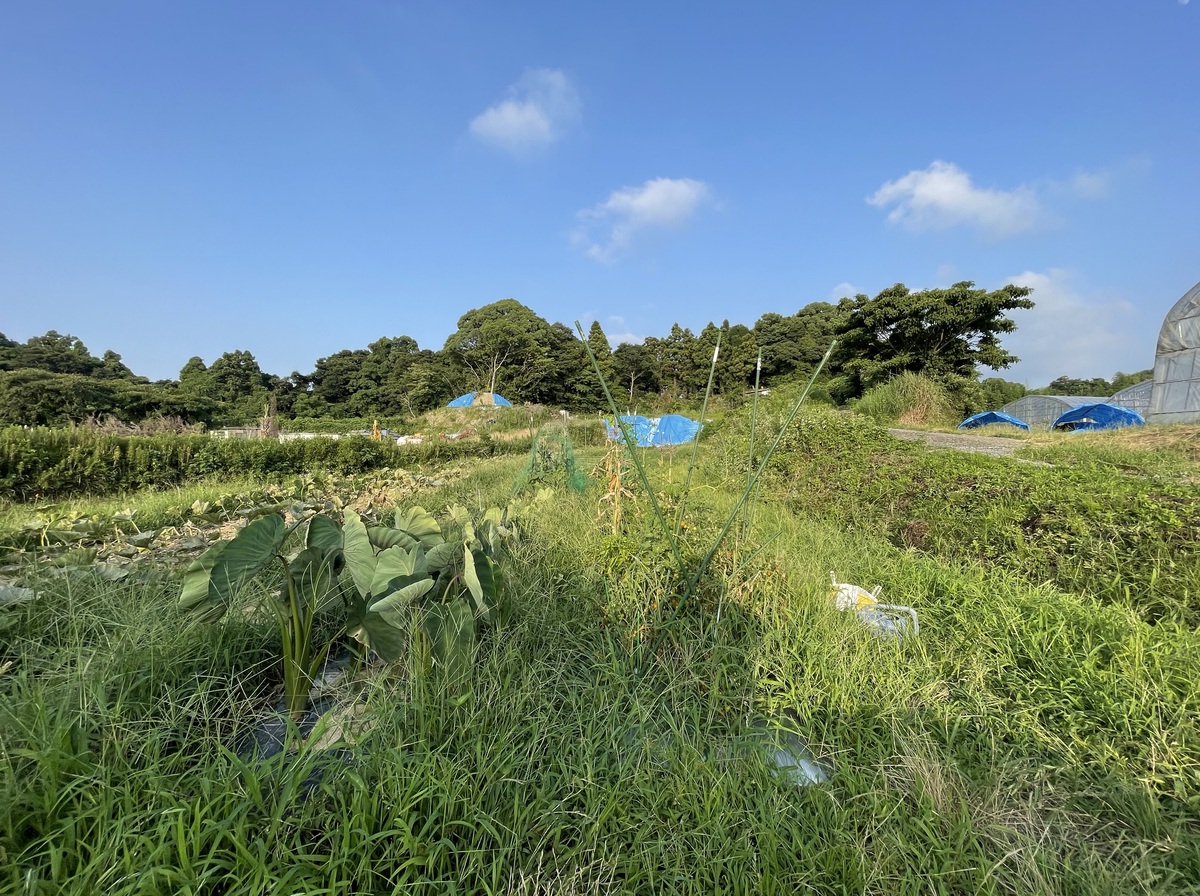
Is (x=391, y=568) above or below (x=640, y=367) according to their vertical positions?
below

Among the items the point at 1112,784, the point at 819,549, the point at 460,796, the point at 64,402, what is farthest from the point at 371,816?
the point at 64,402

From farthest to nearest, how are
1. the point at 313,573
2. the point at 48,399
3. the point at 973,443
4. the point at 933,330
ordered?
the point at 48,399 → the point at 933,330 → the point at 973,443 → the point at 313,573

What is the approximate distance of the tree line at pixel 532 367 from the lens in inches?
558

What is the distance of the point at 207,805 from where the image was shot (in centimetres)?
82

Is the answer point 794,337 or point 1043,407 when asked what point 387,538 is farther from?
point 794,337

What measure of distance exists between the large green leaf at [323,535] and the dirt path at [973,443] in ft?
21.0

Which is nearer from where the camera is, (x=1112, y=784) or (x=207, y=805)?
(x=207, y=805)

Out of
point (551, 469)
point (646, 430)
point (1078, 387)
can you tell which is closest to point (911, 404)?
point (646, 430)

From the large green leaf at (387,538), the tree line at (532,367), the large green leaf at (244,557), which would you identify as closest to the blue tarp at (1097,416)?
the tree line at (532,367)

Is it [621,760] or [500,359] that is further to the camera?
[500,359]

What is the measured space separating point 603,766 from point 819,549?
6.73 ft

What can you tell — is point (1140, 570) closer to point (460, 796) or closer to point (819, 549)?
point (819, 549)

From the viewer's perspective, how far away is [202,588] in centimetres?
121

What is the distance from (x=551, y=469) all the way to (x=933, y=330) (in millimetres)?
14084
